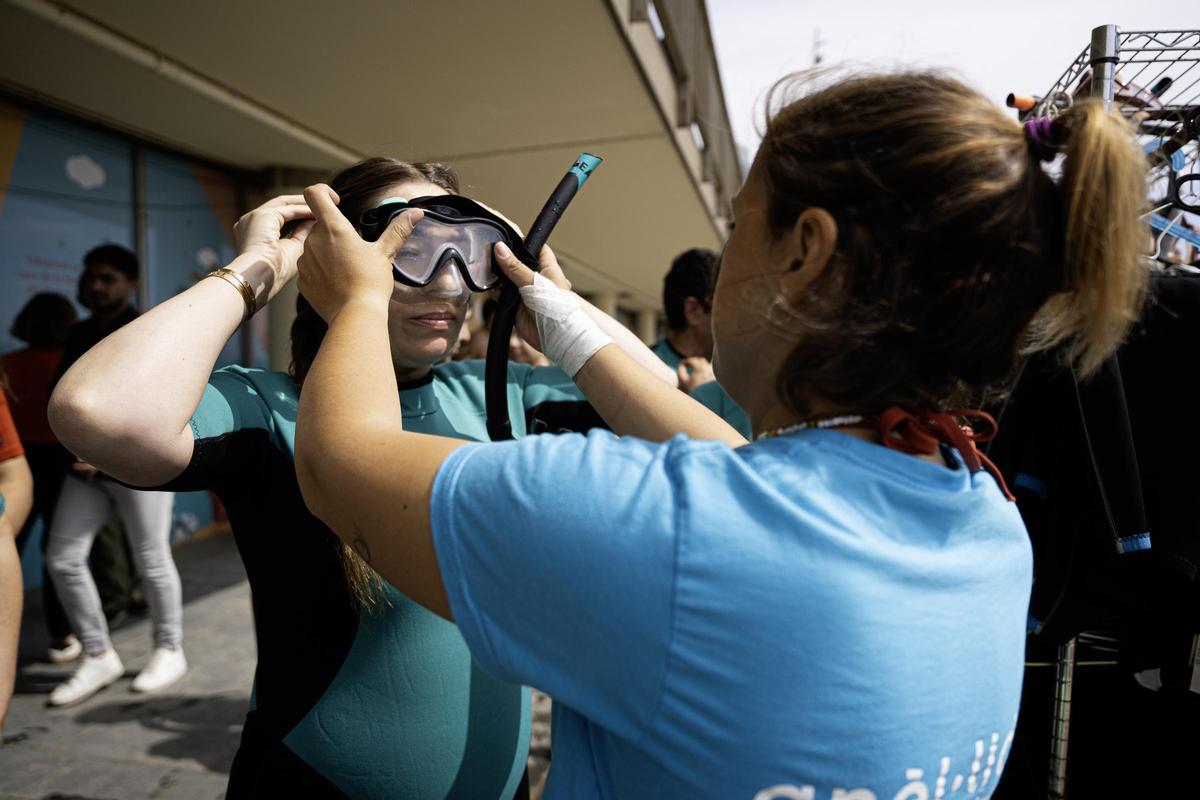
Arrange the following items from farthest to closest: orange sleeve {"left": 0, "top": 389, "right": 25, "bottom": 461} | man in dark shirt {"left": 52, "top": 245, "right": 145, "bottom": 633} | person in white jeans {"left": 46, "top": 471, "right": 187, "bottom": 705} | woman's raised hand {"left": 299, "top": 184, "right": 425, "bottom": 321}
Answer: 1. man in dark shirt {"left": 52, "top": 245, "right": 145, "bottom": 633}
2. person in white jeans {"left": 46, "top": 471, "right": 187, "bottom": 705}
3. orange sleeve {"left": 0, "top": 389, "right": 25, "bottom": 461}
4. woman's raised hand {"left": 299, "top": 184, "right": 425, "bottom": 321}

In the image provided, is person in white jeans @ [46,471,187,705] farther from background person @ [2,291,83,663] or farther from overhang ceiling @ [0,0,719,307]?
overhang ceiling @ [0,0,719,307]

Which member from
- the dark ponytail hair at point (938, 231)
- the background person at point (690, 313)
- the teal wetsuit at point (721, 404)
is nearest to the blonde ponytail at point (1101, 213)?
the dark ponytail hair at point (938, 231)

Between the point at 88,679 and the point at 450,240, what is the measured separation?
148 inches

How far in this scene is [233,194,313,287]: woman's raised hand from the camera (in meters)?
1.42

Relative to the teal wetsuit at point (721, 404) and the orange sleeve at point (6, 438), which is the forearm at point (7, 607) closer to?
the orange sleeve at point (6, 438)

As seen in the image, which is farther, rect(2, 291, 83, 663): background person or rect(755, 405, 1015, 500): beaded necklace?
rect(2, 291, 83, 663): background person

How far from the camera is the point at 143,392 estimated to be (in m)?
1.15

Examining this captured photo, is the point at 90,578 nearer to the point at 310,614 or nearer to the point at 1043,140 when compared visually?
the point at 310,614

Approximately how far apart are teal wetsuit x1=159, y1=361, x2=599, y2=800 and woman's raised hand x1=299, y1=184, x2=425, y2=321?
0.44 meters

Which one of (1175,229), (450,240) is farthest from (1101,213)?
(1175,229)

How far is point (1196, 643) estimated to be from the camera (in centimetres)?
172

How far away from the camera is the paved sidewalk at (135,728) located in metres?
3.06

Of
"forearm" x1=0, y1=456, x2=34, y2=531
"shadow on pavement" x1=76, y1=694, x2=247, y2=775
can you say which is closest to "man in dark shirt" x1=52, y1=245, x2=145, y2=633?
"shadow on pavement" x1=76, y1=694, x2=247, y2=775

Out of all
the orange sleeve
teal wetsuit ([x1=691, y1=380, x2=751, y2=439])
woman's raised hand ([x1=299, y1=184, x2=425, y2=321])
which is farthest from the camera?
teal wetsuit ([x1=691, y1=380, x2=751, y2=439])
